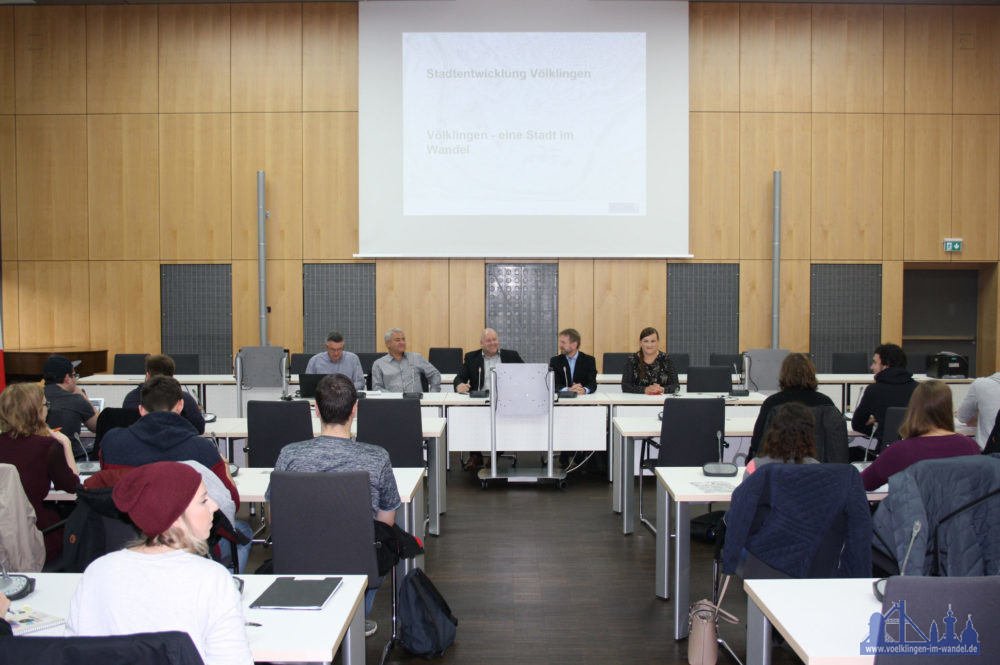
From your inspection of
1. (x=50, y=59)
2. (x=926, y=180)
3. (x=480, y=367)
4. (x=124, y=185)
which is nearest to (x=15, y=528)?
(x=480, y=367)

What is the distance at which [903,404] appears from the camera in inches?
188

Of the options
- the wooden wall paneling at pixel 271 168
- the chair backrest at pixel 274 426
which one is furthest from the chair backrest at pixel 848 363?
the wooden wall paneling at pixel 271 168

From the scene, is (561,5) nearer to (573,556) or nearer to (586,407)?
(586,407)

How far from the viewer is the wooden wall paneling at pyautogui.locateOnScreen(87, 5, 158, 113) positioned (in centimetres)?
899

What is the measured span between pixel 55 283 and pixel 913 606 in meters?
10.4

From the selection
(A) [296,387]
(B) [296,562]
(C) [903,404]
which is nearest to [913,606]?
(B) [296,562]

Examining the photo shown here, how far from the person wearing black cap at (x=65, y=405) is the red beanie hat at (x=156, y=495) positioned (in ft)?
11.1

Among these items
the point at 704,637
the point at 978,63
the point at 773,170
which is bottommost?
the point at 704,637

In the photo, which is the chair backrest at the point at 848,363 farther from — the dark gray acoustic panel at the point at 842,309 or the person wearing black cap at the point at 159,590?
the person wearing black cap at the point at 159,590

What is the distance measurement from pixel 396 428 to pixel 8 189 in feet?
25.9

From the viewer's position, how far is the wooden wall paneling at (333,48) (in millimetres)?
8977

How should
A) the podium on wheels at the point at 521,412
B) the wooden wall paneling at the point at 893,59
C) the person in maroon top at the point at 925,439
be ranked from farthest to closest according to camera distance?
the wooden wall paneling at the point at 893,59 → the podium on wheels at the point at 521,412 → the person in maroon top at the point at 925,439

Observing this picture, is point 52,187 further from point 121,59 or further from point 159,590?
point 159,590

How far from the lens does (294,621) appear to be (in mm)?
1901
